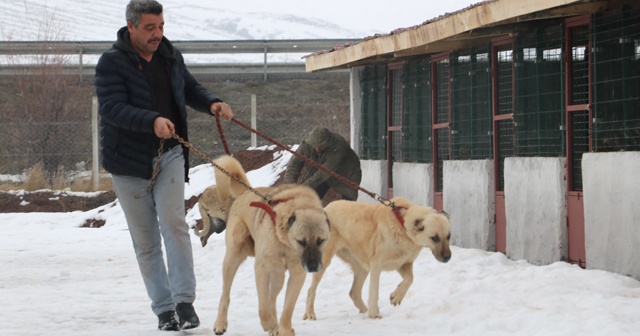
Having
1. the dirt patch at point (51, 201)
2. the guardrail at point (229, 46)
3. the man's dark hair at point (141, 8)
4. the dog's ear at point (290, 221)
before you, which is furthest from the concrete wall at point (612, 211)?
the guardrail at point (229, 46)

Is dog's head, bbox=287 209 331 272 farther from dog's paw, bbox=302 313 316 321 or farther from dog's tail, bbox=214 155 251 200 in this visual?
dog's paw, bbox=302 313 316 321

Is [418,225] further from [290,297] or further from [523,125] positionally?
[523,125]

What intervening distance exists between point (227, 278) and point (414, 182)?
26.4 ft

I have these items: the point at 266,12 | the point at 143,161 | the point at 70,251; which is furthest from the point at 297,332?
the point at 266,12

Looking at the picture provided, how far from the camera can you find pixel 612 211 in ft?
35.0

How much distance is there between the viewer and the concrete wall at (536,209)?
39.2 ft

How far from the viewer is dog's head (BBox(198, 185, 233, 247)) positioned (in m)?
9.23

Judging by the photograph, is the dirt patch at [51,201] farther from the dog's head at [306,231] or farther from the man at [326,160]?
the dog's head at [306,231]

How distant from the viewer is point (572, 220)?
1183 cm

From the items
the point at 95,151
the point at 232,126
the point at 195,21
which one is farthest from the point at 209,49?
the point at 195,21

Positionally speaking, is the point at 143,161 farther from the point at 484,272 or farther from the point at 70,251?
the point at 70,251

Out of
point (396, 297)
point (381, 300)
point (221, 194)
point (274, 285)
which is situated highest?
point (221, 194)

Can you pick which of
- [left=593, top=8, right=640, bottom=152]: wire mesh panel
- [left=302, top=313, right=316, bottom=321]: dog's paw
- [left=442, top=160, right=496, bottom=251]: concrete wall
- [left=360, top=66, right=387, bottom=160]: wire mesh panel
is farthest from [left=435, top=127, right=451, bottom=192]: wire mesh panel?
[left=302, top=313, right=316, bottom=321]: dog's paw

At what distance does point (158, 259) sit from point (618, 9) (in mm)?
5016
